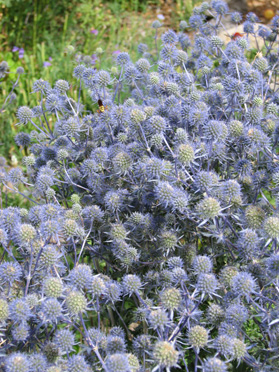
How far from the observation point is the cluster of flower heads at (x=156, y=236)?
1.97m

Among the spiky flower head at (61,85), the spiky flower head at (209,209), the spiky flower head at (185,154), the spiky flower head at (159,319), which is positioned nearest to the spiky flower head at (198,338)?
the spiky flower head at (159,319)

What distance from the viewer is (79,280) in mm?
2006

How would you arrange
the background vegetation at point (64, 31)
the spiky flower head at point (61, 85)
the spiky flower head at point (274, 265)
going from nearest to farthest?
the spiky flower head at point (274, 265) → the spiky flower head at point (61, 85) → the background vegetation at point (64, 31)

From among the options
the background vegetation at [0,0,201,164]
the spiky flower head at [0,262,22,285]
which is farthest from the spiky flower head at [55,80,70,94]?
the background vegetation at [0,0,201,164]

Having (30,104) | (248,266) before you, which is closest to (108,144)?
A: (248,266)

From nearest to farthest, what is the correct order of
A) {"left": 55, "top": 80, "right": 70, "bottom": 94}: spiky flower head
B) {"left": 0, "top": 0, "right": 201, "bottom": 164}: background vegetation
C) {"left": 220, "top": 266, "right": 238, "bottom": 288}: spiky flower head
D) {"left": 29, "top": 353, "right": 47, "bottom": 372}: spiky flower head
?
{"left": 29, "top": 353, "right": 47, "bottom": 372}: spiky flower head < {"left": 220, "top": 266, "right": 238, "bottom": 288}: spiky flower head < {"left": 55, "top": 80, "right": 70, "bottom": 94}: spiky flower head < {"left": 0, "top": 0, "right": 201, "bottom": 164}: background vegetation

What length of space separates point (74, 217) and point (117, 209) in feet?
0.75

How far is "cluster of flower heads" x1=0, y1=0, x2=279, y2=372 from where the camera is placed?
1966 millimetres

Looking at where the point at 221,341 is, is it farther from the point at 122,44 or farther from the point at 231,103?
the point at 122,44

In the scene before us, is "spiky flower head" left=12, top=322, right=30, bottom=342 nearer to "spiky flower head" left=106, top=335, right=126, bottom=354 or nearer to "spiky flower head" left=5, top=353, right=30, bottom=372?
"spiky flower head" left=5, top=353, right=30, bottom=372

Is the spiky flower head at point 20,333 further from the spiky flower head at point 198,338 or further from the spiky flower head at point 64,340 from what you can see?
the spiky flower head at point 198,338

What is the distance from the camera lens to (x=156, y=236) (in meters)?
2.61

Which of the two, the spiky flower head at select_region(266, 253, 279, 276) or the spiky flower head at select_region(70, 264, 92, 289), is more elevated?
the spiky flower head at select_region(266, 253, 279, 276)

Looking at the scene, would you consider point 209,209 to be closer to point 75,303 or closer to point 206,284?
point 206,284
